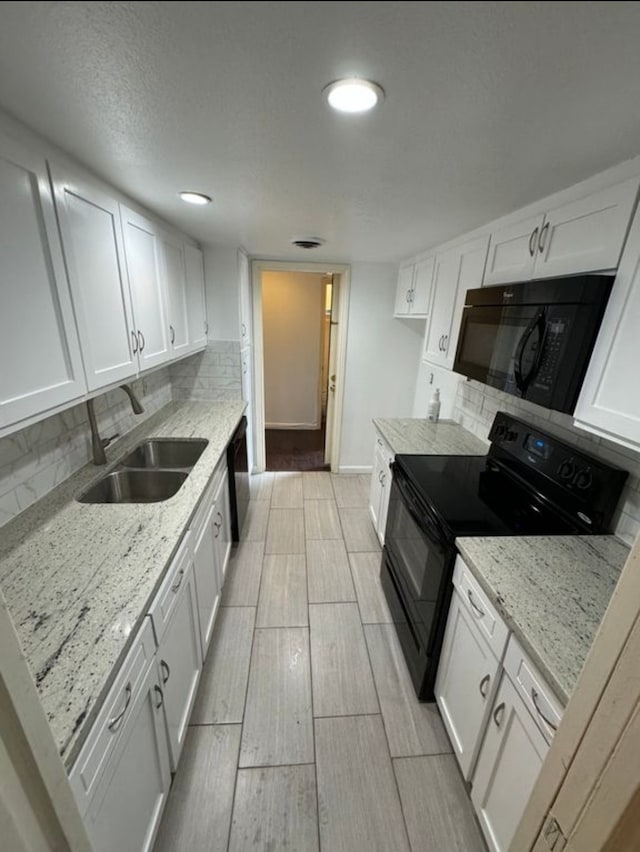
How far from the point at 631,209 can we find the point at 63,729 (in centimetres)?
190

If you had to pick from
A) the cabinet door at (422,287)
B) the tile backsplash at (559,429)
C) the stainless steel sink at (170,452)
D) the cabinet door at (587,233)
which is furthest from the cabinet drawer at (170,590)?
the cabinet door at (422,287)

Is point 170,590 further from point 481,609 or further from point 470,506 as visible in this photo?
point 470,506

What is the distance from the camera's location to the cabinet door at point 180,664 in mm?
1209

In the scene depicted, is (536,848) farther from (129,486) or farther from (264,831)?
(129,486)

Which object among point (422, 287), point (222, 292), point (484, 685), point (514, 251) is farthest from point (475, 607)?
point (222, 292)

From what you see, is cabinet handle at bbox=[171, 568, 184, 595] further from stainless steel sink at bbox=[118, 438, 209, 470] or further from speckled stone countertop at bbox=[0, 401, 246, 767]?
stainless steel sink at bbox=[118, 438, 209, 470]

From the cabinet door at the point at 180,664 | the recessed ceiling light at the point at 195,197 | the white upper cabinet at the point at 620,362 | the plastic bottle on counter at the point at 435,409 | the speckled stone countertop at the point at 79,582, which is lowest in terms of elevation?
the cabinet door at the point at 180,664

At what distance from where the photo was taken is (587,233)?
116 cm

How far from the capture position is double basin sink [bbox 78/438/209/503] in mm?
1750

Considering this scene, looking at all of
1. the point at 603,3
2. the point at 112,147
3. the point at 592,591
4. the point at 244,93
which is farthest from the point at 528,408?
the point at 112,147

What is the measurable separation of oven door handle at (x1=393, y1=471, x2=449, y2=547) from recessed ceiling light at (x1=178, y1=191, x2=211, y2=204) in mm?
1662

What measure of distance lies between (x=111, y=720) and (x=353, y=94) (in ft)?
5.11

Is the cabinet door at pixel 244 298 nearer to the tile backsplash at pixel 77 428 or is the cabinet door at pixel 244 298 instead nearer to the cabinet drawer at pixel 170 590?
the tile backsplash at pixel 77 428

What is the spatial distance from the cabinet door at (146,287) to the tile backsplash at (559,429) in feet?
6.55
